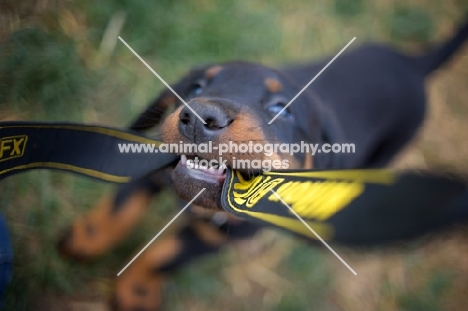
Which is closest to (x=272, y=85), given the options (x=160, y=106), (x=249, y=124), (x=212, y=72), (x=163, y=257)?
(x=212, y=72)

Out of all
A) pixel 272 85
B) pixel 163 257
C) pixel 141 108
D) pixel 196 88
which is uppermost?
pixel 272 85

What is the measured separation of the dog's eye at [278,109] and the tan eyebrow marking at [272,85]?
6 cm

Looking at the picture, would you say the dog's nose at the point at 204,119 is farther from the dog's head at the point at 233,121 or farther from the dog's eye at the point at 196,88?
the dog's eye at the point at 196,88

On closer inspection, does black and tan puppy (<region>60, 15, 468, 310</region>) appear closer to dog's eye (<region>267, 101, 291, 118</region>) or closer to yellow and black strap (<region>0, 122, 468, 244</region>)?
dog's eye (<region>267, 101, 291, 118</region>)

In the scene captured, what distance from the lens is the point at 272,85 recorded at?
199 cm

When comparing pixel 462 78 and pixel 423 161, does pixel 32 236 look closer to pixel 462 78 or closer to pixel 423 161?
pixel 423 161

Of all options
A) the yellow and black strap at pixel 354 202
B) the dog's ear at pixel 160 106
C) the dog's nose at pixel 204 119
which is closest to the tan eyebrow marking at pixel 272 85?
the dog's ear at pixel 160 106

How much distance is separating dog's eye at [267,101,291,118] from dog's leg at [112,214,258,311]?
657 millimetres

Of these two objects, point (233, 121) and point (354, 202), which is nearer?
point (354, 202)

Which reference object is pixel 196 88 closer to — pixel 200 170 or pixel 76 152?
pixel 200 170

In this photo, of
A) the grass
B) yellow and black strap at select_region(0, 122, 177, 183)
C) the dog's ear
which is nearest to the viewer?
yellow and black strap at select_region(0, 122, 177, 183)

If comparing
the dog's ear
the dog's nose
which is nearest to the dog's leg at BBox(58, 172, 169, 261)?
the dog's ear

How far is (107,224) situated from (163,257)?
0.34 metres

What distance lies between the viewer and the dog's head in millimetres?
1518
